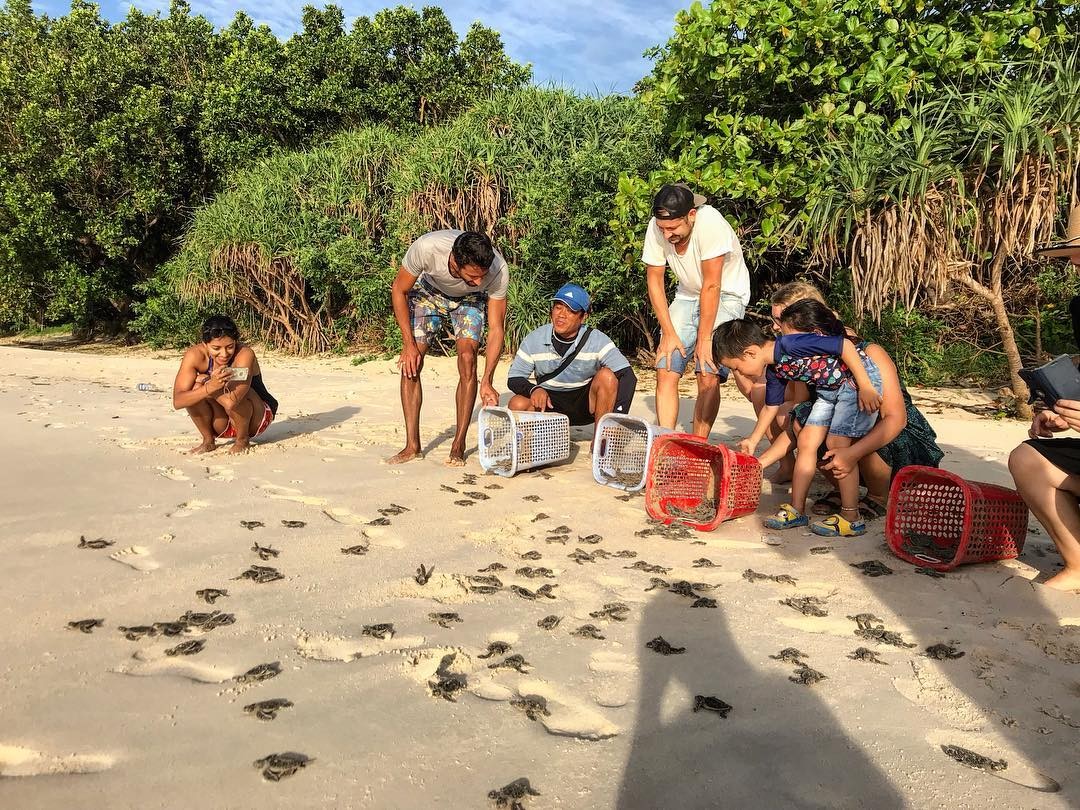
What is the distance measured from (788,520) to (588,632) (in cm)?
151

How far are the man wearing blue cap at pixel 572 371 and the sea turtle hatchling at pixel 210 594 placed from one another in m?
2.51

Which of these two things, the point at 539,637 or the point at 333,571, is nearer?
the point at 539,637

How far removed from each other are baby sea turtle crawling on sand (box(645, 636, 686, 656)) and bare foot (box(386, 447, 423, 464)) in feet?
9.00

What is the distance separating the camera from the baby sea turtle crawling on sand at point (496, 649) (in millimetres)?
2271

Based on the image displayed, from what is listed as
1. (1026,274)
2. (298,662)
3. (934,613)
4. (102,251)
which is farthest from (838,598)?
(102,251)

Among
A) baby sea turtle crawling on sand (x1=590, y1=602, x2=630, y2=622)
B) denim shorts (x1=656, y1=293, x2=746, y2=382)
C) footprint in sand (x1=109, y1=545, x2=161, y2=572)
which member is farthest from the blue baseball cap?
footprint in sand (x1=109, y1=545, x2=161, y2=572)

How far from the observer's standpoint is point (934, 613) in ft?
8.59

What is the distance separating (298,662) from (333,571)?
29.4 inches

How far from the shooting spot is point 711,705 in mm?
1999

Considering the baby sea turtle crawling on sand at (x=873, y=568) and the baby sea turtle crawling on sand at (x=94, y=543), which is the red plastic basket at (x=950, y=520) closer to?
the baby sea turtle crawling on sand at (x=873, y=568)

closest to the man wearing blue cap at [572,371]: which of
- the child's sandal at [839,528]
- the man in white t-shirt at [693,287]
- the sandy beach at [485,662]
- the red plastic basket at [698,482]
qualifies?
the man in white t-shirt at [693,287]

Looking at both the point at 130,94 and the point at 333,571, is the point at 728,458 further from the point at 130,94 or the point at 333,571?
the point at 130,94

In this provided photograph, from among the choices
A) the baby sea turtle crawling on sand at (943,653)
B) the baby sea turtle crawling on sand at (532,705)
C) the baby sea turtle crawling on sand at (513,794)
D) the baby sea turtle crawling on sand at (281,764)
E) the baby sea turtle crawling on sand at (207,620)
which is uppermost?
the baby sea turtle crawling on sand at (207,620)

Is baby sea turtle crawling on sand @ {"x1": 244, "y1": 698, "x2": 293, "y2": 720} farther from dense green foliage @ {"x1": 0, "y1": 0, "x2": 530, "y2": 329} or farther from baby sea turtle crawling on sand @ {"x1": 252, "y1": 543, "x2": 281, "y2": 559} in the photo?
dense green foliage @ {"x1": 0, "y1": 0, "x2": 530, "y2": 329}
